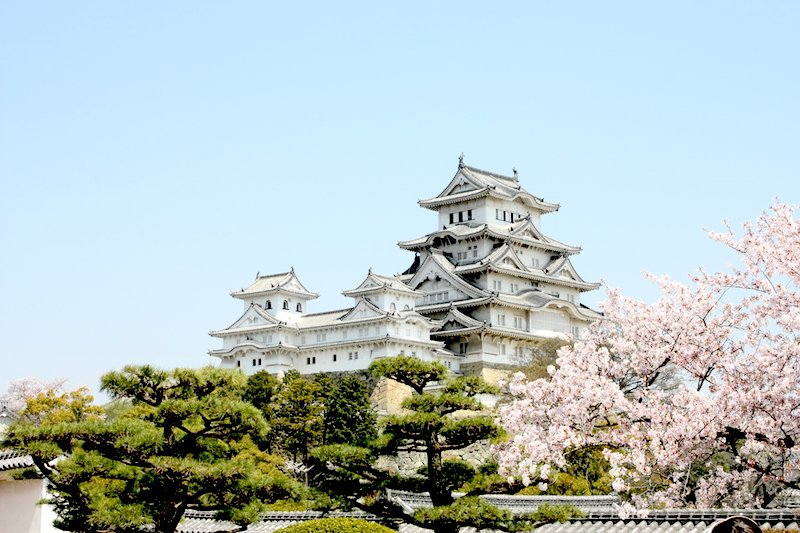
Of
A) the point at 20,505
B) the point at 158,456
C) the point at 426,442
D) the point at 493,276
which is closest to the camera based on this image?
the point at 158,456

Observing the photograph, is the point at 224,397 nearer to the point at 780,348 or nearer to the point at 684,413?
the point at 684,413

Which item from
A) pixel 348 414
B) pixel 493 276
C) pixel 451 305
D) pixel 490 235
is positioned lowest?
pixel 348 414

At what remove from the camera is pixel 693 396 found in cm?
1186

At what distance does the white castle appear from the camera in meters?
49.8

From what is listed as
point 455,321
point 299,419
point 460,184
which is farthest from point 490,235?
point 299,419

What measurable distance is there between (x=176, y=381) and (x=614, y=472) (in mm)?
7255

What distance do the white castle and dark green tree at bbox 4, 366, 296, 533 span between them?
1251 inches

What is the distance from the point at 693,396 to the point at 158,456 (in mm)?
8319

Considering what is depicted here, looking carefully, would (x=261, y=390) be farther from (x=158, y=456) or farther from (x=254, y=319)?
(x=158, y=456)

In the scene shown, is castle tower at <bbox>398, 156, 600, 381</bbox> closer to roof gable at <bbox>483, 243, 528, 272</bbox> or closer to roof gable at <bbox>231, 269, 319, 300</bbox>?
roof gable at <bbox>483, 243, 528, 272</bbox>

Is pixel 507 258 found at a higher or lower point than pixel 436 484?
higher

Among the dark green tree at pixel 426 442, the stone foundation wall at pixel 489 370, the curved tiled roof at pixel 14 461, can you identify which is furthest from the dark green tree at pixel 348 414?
the curved tiled roof at pixel 14 461

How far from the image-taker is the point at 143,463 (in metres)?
14.6

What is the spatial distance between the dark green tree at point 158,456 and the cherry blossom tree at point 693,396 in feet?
14.0
